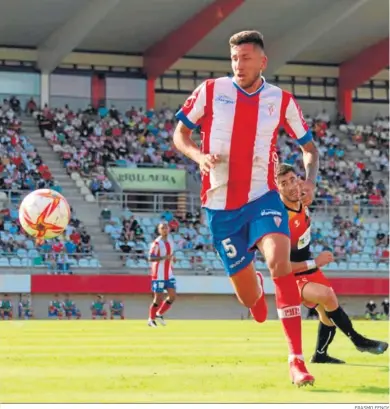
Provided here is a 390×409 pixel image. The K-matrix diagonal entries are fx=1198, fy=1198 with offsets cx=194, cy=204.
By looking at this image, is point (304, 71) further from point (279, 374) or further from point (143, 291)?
point (279, 374)

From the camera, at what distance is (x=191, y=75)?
165ft

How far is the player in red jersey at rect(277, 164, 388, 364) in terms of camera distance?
1227cm

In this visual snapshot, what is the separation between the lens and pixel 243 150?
31.3 ft

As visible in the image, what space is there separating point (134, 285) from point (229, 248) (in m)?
28.4

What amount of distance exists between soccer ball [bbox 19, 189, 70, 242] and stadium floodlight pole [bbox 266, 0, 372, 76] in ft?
84.7

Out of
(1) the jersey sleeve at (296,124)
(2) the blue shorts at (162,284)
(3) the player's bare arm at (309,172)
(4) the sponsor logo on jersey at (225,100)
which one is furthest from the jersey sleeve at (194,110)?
(2) the blue shorts at (162,284)

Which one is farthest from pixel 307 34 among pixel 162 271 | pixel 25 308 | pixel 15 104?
pixel 162 271

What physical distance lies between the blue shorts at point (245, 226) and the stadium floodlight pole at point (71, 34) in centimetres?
3089

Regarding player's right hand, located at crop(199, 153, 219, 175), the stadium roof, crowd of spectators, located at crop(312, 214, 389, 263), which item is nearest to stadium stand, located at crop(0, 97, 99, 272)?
the stadium roof

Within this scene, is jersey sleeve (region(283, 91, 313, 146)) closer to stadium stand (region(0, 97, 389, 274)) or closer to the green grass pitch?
the green grass pitch

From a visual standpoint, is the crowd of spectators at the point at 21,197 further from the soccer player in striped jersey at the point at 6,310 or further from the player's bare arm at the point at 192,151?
the player's bare arm at the point at 192,151

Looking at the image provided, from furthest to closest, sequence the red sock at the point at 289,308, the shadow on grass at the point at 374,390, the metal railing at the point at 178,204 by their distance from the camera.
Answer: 1. the metal railing at the point at 178,204
2. the red sock at the point at 289,308
3. the shadow on grass at the point at 374,390

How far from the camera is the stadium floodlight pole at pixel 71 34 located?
4091 cm

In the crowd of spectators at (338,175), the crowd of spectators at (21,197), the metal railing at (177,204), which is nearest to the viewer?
the crowd of spectators at (21,197)
